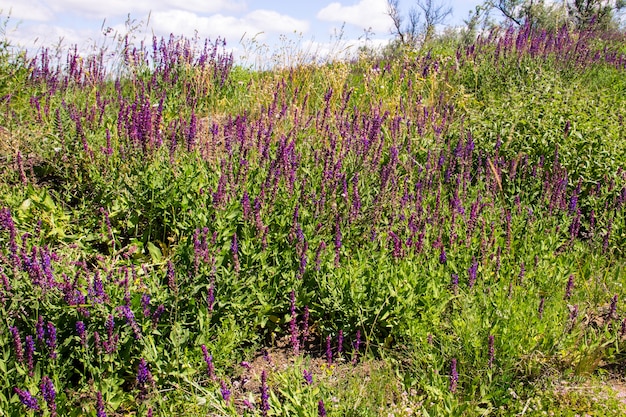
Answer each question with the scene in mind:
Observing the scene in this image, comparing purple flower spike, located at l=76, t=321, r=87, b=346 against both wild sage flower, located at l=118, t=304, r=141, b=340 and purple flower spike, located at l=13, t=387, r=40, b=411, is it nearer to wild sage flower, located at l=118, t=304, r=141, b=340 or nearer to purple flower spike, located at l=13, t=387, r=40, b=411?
wild sage flower, located at l=118, t=304, r=141, b=340

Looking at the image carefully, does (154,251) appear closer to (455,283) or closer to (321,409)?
(321,409)

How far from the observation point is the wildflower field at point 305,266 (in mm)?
2621

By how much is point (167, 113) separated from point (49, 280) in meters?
3.45

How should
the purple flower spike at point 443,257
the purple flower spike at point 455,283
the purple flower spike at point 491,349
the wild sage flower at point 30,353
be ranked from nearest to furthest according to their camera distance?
the wild sage flower at point 30,353, the purple flower spike at point 491,349, the purple flower spike at point 455,283, the purple flower spike at point 443,257

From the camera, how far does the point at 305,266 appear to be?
3207mm

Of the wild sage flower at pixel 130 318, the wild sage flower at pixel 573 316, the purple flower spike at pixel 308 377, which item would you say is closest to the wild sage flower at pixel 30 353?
the wild sage flower at pixel 130 318

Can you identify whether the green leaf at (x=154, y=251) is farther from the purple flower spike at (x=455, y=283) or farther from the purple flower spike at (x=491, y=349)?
the purple flower spike at (x=491, y=349)

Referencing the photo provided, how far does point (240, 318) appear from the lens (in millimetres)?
3053

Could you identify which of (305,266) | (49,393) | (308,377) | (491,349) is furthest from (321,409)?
(49,393)

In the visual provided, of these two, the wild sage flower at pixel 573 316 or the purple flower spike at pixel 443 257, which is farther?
the purple flower spike at pixel 443 257

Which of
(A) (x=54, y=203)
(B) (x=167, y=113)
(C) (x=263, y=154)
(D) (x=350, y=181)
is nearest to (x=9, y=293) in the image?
(A) (x=54, y=203)

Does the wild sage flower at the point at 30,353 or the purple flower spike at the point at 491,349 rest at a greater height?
the purple flower spike at the point at 491,349

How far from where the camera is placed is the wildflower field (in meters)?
2.62

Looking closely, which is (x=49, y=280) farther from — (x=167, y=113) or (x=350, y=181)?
(x=167, y=113)
